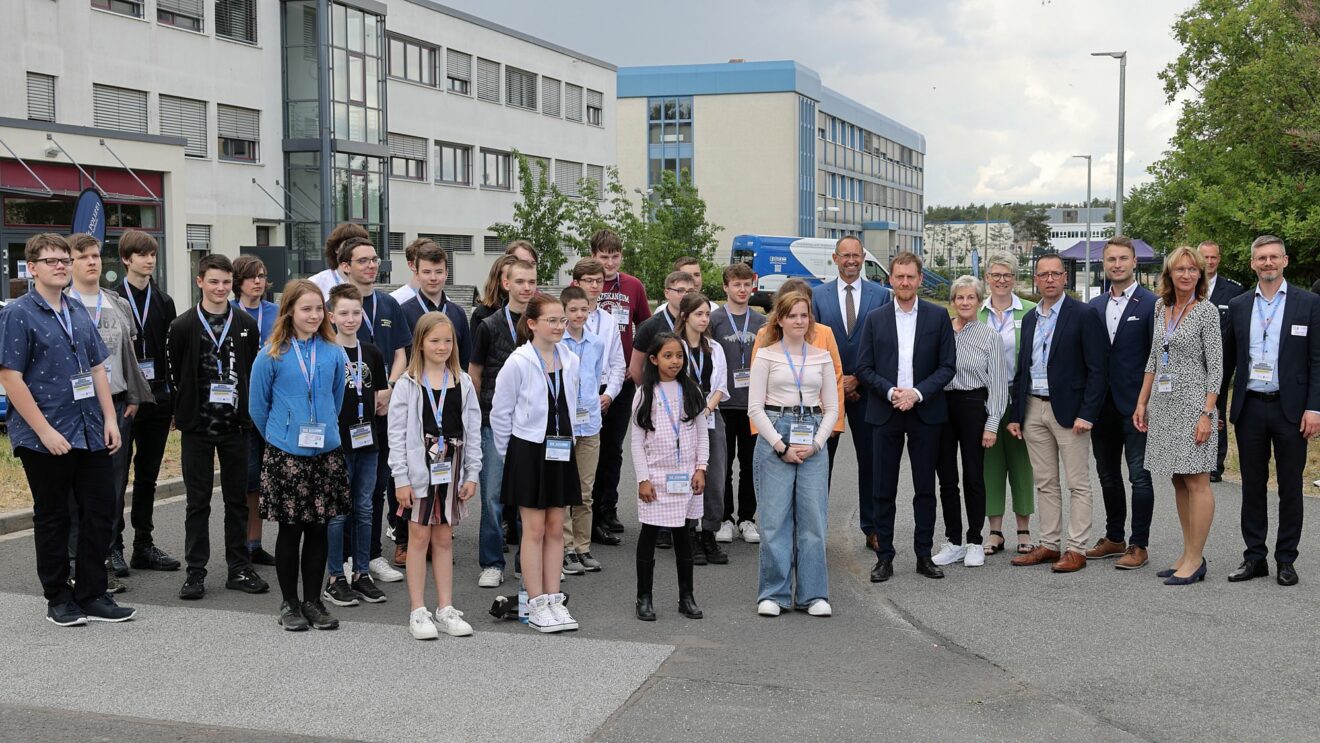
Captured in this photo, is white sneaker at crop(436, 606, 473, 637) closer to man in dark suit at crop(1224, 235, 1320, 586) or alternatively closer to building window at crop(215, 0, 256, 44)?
man in dark suit at crop(1224, 235, 1320, 586)

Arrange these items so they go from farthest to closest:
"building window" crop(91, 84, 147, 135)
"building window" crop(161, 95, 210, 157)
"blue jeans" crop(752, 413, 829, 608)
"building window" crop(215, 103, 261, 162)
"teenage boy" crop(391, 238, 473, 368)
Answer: "building window" crop(215, 103, 261, 162) < "building window" crop(161, 95, 210, 157) < "building window" crop(91, 84, 147, 135) < "teenage boy" crop(391, 238, 473, 368) < "blue jeans" crop(752, 413, 829, 608)

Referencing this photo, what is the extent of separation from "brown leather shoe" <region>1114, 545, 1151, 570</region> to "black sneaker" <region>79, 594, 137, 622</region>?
20.1 feet

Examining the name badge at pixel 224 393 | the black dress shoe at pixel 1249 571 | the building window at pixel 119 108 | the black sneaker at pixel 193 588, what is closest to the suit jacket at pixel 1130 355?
the black dress shoe at pixel 1249 571

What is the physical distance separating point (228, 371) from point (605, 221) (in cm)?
3986

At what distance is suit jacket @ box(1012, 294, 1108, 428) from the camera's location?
785 centimetres

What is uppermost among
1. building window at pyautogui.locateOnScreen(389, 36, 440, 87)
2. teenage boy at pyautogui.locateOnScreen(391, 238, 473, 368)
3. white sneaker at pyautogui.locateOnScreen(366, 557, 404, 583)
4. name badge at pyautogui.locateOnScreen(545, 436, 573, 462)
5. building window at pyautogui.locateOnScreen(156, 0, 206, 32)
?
building window at pyautogui.locateOnScreen(389, 36, 440, 87)

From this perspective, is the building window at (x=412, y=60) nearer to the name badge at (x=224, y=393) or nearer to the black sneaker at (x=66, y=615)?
the name badge at (x=224, y=393)

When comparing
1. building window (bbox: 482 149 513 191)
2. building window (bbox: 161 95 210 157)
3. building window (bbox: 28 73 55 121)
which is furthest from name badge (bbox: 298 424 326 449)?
building window (bbox: 482 149 513 191)

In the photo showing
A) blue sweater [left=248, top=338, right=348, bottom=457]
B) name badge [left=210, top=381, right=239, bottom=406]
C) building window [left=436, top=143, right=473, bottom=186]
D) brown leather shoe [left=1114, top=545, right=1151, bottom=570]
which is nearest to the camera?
blue sweater [left=248, top=338, right=348, bottom=457]

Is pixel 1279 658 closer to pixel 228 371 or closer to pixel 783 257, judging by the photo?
pixel 228 371

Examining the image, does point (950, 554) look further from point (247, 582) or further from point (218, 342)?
point (218, 342)

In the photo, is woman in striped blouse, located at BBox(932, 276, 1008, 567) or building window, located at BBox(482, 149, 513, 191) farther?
building window, located at BBox(482, 149, 513, 191)

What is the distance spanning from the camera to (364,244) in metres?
7.84

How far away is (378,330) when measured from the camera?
7.96 meters
